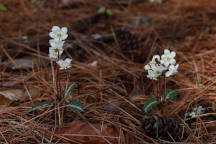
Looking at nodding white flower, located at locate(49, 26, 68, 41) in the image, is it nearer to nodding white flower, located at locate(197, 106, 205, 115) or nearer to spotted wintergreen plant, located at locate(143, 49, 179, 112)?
spotted wintergreen plant, located at locate(143, 49, 179, 112)

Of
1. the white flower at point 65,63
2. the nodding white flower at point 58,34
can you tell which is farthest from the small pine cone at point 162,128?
the nodding white flower at point 58,34

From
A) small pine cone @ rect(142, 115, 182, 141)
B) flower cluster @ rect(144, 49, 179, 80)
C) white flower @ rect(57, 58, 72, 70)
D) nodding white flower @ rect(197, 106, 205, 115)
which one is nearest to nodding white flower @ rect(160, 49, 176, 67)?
flower cluster @ rect(144, 49, 179, 80)

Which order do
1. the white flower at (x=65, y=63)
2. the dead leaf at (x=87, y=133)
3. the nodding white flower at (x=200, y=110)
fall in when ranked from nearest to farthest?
the dead leaf at (x=87, y=133)
the white flower at (x=65, y=63)
the nodding white flower at (x=200, y=110)

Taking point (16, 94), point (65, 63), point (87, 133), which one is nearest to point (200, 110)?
point (87, 133)

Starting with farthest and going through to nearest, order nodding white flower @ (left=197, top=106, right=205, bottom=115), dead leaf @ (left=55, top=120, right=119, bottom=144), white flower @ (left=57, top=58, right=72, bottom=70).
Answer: nodding white flower @ (left=197, top=106, right=205, bottom=115)
white flower @ (left=57, top=58, right=72, bottom=70)
dead leaf @ (left=55, top=120, right=119, bottom=144)

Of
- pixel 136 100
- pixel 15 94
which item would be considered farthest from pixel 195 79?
pixel 15 94

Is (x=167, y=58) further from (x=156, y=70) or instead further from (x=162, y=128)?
(x=162, y=128)

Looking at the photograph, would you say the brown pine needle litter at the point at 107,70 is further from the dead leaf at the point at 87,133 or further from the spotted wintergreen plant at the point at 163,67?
the spotted wintergreen plant at the point at 163,67

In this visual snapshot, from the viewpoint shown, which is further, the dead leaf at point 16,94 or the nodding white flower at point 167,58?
the dead leaf at point 16,94
